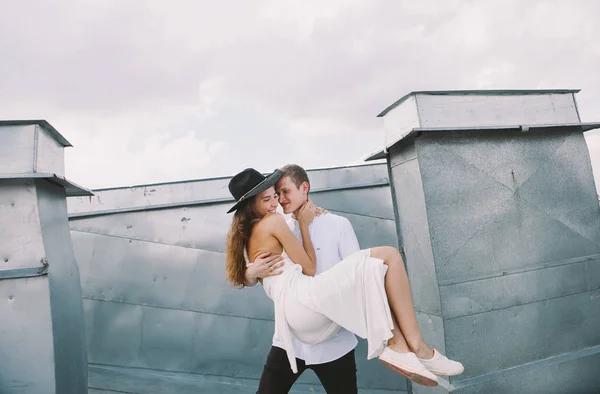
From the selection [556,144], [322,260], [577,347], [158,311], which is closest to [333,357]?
[322,260]

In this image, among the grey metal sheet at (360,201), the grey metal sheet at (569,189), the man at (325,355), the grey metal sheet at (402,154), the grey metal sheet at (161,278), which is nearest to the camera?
the man at (325,355)

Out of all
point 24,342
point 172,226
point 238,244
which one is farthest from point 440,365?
point 172,226

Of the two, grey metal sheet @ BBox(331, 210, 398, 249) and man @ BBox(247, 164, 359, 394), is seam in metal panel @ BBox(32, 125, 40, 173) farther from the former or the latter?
grey metal sheet @ BBox(331, 210, 398, 249)

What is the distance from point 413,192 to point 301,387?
132 inches

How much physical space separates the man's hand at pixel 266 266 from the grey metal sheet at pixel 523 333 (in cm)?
190

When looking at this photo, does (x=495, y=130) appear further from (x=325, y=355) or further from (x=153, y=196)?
(x=153, y=196)

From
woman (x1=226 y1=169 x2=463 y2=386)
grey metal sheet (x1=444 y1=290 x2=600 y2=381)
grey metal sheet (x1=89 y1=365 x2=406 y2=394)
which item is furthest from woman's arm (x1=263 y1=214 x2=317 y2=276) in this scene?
grey metal sheet (x1=89 y1=365 x2=406 y2=394)

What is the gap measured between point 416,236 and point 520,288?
1.12 metres

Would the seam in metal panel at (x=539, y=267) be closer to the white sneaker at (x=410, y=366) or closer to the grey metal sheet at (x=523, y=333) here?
the grey metal sheet at (x=523, y=333)

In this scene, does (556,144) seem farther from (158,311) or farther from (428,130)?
(158,311)

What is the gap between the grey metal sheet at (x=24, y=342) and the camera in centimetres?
305

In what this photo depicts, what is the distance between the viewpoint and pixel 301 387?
5516mm

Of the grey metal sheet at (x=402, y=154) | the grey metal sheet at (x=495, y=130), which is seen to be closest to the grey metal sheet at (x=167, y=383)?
the grey metal sheet at (x=402, y=154)

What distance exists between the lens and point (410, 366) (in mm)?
2178
